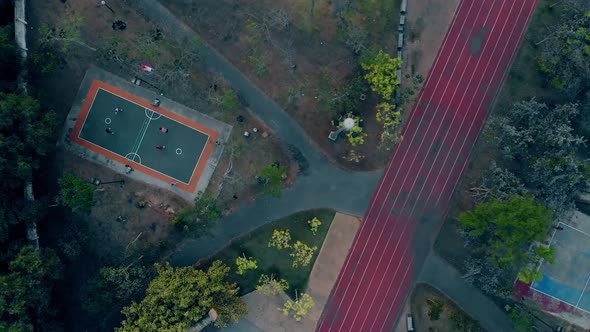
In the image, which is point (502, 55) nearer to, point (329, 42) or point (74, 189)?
point (329, 42)

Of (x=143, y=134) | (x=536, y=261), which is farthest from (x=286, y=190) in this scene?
(x=536, y=261)

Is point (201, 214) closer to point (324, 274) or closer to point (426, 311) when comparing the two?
point (324, 274)

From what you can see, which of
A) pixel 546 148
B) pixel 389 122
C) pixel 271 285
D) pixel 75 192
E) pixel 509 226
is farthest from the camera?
pixel 271 285

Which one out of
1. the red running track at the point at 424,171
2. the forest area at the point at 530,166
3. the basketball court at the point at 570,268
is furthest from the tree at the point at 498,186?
the basketball court at the point at 570,268

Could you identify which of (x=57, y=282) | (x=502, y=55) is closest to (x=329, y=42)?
(x=502, y=55)

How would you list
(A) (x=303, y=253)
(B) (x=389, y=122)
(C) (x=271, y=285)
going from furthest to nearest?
(C) (x=271, y=285)
(A) (x=303, y=253)
(B) (x=389, y=122)

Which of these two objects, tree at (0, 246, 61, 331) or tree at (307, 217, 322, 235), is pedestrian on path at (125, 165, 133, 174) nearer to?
tree at (0, 246, 61, 331)

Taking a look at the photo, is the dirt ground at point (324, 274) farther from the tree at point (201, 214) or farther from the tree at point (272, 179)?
the tree at point (201, 214)
